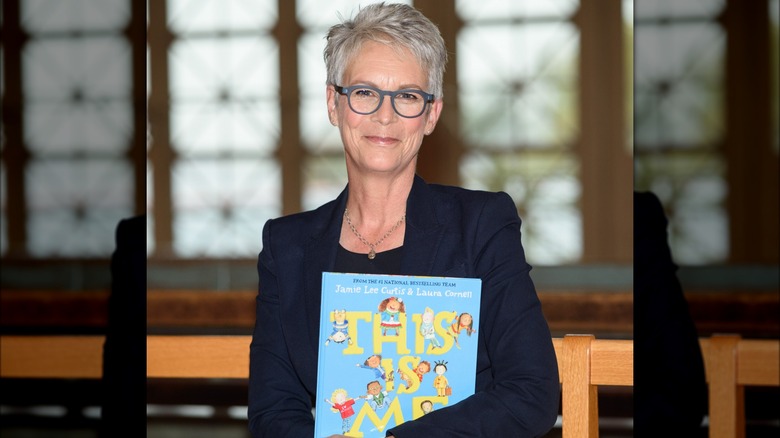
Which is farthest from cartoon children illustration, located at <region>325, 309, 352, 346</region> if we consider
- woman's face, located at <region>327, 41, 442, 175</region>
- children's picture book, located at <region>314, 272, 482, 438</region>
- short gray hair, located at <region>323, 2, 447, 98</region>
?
short gray hair, located at <region>323, 2, 447, 98</region>

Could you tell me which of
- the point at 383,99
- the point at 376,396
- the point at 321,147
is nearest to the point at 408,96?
the point at 383,99

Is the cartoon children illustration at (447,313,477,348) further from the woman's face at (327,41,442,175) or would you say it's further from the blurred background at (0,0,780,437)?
the blurred background at (0,0,780,437)

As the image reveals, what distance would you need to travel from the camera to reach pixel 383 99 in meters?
1.28

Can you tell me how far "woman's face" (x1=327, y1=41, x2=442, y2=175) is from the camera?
1279 millimetres

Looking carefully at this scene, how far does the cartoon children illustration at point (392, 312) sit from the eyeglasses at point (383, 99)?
266 mm

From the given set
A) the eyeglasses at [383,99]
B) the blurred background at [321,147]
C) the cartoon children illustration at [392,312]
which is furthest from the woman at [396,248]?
the blurred background at [321,147]

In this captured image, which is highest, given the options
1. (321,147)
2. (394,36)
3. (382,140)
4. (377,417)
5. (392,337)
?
(321,147)

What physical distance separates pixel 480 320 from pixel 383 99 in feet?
1.11

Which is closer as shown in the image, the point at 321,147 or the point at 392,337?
the point at 392,337

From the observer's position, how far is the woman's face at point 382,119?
4.20 ft

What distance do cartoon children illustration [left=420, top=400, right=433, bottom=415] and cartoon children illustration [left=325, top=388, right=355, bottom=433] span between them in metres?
0.10

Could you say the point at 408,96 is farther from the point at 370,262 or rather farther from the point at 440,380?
the point at 440,380

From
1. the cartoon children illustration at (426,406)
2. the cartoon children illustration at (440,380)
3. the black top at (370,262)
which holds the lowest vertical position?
the cartoon children illustration at (426,406)

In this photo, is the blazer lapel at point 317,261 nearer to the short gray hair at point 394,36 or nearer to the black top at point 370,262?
the black top at point 370,262
